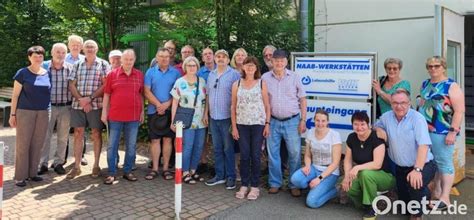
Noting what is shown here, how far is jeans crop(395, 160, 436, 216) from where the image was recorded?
418cm

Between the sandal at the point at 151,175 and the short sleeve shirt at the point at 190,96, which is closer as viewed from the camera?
the short sleeve shirt at the point at 190,96

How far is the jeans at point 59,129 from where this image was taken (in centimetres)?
595

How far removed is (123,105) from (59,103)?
111 centimetres

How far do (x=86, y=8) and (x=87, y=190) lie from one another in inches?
189

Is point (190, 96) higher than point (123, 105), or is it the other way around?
point (190, 96)

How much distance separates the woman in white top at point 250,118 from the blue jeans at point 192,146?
702 mm

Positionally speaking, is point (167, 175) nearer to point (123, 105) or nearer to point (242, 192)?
point (123, 105)

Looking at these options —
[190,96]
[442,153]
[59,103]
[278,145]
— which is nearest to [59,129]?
[59,103]

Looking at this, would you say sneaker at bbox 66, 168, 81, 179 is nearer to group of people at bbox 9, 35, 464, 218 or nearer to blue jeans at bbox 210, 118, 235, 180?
group of people at bbox 9, 35, 464, 218

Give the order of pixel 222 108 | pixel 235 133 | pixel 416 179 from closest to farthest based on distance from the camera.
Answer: pixel 416 179 → pixel 235 133 → pixel 222 108

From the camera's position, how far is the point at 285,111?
500 cm

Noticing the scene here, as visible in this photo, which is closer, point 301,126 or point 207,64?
point 301,126

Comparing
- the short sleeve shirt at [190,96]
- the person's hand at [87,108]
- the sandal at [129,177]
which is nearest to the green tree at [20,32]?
the person's hand at [87,108]

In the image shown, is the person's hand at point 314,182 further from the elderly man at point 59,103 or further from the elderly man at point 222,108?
the elderly man at point 59,103
